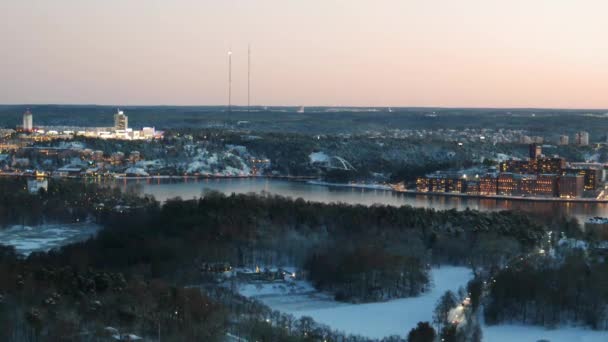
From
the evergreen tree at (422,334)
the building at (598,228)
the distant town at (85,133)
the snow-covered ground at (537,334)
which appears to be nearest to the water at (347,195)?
the building at (598,228)

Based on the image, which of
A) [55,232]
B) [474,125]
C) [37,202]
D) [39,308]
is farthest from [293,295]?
[474,125]

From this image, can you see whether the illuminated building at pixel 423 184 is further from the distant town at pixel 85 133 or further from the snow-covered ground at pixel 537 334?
the snow-covered ground at pixel 537 334

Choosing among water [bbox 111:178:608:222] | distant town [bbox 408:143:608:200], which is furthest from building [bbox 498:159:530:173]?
water [bbox 111:178:608:222]

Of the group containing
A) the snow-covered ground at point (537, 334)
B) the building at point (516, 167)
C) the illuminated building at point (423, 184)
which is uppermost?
the building at point (516, 167)

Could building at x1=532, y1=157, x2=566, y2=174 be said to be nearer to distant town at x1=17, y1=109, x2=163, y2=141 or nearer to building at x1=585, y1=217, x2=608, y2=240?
building at x1=585, y1=217, x2=608, y2=240

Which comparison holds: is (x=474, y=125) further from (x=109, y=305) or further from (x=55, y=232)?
(x=109, y=305)

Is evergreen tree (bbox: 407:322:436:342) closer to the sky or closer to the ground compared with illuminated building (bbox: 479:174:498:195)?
closer to the sky

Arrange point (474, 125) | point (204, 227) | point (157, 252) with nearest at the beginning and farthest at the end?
point (157, 252) < point (204, 227) < point (474, 125)
